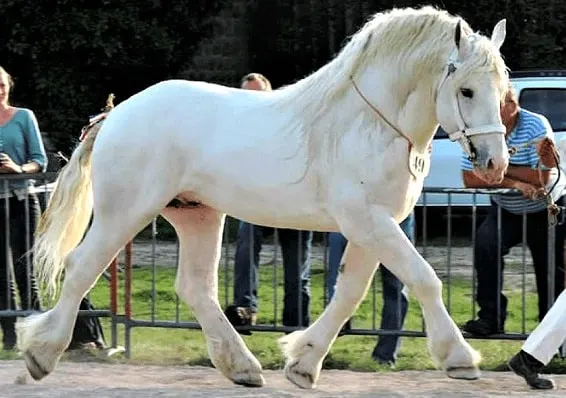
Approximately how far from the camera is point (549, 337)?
7027mm

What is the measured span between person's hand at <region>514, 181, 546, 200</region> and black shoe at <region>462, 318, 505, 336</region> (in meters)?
0.83

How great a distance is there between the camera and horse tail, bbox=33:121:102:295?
24.5 ft

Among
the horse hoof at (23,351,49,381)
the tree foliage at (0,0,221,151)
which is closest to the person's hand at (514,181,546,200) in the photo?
the horse hoof at (23,351,49,381)

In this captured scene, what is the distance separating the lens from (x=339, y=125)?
674 centimetres

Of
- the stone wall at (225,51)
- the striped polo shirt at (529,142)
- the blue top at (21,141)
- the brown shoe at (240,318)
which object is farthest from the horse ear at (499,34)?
the stone wall at (225,51)

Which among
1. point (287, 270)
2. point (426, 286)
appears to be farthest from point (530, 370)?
Result: point (287, 270)

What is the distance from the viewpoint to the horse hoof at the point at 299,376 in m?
7.05

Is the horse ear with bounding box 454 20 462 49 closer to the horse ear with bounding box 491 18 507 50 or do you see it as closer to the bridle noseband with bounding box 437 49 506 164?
the bridle noseband with bounding box 437 49 506 164

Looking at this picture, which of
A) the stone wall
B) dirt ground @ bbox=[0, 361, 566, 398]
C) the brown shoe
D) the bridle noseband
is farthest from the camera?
the stone wall

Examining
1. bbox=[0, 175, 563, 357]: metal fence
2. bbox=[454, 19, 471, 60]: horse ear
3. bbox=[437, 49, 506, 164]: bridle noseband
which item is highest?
bbox=[454, 19, 471, 60]: horse ear

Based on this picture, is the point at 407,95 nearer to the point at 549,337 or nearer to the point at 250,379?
the point at 549,337


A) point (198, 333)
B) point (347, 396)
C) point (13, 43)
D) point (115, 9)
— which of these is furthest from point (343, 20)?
point (347, 396)

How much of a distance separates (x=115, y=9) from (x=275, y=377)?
11.2m

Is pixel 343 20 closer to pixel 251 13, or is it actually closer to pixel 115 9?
pixel 251 13
